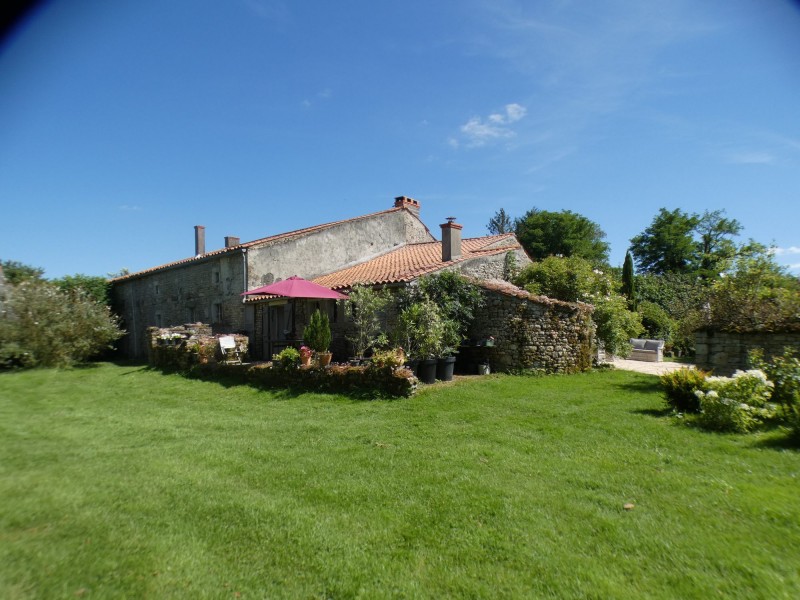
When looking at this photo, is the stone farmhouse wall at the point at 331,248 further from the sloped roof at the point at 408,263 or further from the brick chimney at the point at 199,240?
the brick chimney at the point at 199,240

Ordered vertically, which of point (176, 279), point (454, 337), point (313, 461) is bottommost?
point (313, 461)

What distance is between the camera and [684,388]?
7.66 metres

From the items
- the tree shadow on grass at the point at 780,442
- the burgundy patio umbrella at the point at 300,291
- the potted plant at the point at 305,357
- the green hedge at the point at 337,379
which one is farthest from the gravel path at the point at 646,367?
the potted plant at the point at 305,357

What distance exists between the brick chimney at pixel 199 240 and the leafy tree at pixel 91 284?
5205 mm

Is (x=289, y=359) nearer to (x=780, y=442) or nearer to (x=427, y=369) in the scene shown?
(x=427, y=369)

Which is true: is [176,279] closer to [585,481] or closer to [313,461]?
[313,461]

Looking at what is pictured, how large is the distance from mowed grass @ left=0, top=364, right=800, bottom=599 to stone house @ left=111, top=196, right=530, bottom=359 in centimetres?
677

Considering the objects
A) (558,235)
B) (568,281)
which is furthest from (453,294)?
(558,235)

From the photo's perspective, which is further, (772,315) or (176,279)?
(176,279)

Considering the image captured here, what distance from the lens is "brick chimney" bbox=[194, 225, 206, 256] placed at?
23.3m

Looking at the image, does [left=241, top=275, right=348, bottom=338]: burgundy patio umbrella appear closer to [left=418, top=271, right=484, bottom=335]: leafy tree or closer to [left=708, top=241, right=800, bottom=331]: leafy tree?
[left=418, top=271, right=484, bottom=335]: leafy tree

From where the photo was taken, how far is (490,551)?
11.7 feet

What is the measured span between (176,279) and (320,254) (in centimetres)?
748

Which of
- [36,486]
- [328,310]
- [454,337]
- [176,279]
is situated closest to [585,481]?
[36,486]
